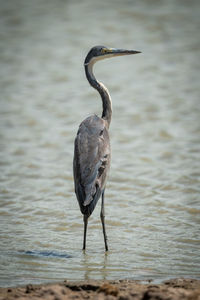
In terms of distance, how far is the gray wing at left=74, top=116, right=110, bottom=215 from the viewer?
5.92 m

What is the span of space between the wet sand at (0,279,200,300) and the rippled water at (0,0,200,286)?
0.30 meters

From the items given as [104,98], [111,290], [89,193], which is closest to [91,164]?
[89,193]

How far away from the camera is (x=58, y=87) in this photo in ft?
48.2

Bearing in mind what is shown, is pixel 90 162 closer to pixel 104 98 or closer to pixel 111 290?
pixel 104 98

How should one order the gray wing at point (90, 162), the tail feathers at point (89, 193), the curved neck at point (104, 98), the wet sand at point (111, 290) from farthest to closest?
the curved neck at point (104, 98)
the gray wing at point (90, 162)
the tail feathers at point (89, 193)
the wet sand at point (111, 290)

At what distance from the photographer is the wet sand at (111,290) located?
427cm

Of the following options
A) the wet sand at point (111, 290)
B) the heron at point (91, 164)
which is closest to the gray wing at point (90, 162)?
the heron at point (91, 164)

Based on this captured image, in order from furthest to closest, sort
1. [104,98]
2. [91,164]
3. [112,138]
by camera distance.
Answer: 1. [112,138]
2. [104,98]
3. [91,164]

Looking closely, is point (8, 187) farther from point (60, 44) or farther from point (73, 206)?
point (60, 44)

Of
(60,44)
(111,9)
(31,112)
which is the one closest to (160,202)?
(31,112)

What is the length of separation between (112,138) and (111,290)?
6.67 meters

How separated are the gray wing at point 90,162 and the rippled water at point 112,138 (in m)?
0.65

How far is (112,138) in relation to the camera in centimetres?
1104

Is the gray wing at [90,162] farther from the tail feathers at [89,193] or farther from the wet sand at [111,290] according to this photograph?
the wet sand at [111,290]
